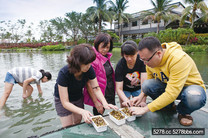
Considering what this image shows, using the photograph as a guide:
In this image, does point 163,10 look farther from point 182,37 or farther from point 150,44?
point 150,44

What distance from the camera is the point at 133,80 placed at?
2.23 m

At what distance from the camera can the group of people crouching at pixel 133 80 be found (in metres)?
1.45

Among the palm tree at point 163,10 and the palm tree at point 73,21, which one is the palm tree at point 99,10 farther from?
the palm tree at point 163,10

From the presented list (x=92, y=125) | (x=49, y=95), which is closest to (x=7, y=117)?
(x=49, y=95)

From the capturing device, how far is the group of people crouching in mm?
1446

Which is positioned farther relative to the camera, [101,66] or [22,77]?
[22,77]

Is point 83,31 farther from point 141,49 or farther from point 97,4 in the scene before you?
point 141,49

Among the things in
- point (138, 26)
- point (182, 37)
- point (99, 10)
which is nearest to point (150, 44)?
point (182, 37)

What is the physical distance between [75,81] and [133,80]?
0.98 m

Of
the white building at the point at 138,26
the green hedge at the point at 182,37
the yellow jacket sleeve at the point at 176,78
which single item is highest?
the white building at the point at 138,26

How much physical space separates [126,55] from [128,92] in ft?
2.36

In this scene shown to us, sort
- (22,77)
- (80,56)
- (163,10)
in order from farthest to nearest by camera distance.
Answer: (163,10), (22,77), (80,56)

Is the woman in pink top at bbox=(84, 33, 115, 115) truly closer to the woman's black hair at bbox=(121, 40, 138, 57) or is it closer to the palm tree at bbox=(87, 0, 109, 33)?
the woman's black hair at bbox=(121, 40, 138, 57)

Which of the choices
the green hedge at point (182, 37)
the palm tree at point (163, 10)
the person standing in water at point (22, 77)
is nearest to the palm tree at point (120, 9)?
the palm tree at point (163, 10)
